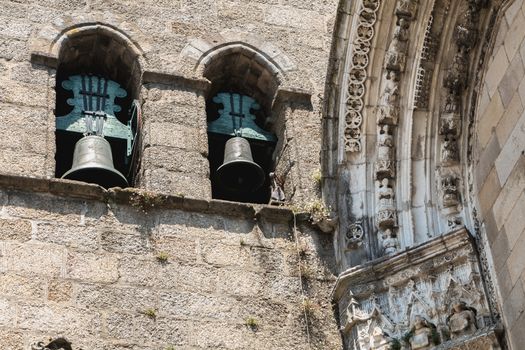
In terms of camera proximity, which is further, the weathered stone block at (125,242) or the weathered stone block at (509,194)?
the weathered stone block at (125,242)

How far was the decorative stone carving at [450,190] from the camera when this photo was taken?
34.6ft

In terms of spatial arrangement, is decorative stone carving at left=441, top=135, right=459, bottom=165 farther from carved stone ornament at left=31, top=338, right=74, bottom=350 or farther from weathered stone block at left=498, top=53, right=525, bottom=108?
carved stone ornament at left=31, top=338, right=74, bottom=350

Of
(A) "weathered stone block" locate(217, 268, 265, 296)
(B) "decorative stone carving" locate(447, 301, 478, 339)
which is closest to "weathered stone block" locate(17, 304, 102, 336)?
(A) "weathered stone block" locate(217, 268, 265, 296)

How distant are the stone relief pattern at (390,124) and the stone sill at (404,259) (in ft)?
0.67

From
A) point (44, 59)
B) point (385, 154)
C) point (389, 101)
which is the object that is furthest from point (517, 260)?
point (44, 59)

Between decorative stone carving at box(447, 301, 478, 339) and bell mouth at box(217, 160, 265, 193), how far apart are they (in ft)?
8.01

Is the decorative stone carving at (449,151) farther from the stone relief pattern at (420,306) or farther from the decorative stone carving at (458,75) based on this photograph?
the stone relief pattern at (420,306)

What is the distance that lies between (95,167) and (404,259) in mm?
2442

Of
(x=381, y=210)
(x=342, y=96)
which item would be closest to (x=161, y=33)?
(x=342, y=96)

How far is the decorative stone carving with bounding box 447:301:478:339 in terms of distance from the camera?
9695 millimetres

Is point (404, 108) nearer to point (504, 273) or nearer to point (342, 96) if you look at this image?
point (342, 96)

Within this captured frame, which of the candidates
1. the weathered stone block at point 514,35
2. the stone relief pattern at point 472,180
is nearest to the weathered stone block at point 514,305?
the stone relief pattern at point 472,180

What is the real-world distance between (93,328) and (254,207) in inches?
67.1

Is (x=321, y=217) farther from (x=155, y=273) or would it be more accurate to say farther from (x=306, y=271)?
(x=155, y=273)
